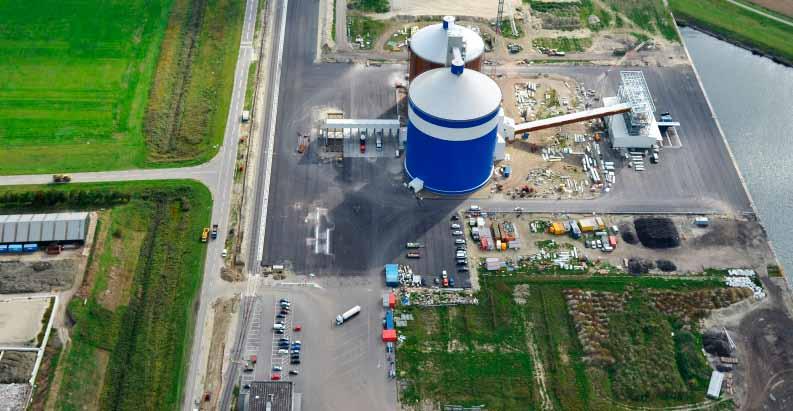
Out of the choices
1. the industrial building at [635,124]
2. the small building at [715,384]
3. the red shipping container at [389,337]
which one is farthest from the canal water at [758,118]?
the red shipping container at [389,337]

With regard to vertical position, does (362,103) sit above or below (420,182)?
above

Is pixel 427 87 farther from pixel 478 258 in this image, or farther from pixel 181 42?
pixel 181 42

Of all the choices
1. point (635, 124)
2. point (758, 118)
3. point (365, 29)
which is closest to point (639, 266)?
point (635, 124)

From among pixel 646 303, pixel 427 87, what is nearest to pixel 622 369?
pixel 646 303

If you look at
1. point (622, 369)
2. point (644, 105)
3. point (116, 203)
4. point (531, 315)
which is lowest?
point (622, 369)

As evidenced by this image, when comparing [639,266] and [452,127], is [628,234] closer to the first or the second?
[639,266]

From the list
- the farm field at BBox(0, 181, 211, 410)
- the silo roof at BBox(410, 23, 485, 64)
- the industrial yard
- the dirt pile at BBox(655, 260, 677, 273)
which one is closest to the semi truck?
the industrial yard

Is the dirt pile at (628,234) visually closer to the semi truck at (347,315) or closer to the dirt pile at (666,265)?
the dirt pile at (666,265)
